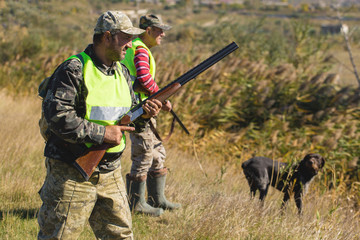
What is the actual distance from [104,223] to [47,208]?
411 millimetres

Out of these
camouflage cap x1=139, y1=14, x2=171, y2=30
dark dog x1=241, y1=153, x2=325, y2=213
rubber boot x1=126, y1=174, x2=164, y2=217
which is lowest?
rubber boot x1=126, y1=174, x2=164, y2=217

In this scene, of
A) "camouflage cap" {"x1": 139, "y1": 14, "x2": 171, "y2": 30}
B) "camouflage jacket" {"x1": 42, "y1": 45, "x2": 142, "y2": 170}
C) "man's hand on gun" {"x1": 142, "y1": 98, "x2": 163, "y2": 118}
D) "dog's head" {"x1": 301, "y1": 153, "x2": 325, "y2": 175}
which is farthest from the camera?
"dog's head" {"x1": 301, "y1": 153, "x2": 325, "y2": 175}

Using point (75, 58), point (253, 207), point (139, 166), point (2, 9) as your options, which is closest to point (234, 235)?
point (253, 207)

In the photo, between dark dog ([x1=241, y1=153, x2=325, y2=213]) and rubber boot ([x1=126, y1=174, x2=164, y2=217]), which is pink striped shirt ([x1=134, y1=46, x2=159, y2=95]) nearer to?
rubber boot ([x1=126, y1=174, x2=164, y2=217])

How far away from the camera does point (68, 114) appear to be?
2346 millimetres

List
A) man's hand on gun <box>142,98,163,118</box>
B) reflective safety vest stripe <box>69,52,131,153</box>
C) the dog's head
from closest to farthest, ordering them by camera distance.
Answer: reflective safety vest stripe <box>69,52,131,153</box> < man's hand on gun <box>142,98,163,118</box> < the dog's head

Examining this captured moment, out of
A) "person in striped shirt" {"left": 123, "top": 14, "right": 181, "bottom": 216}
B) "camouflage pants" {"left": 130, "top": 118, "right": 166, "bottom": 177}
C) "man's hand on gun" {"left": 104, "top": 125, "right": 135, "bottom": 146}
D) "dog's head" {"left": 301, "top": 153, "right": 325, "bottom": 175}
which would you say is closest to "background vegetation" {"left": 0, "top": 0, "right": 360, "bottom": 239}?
"dog's head" {"left": 301, "top": 153, "right": 325, "bottom": 175}

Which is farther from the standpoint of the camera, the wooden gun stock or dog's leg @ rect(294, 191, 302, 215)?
dog's leg @ rect(294, 191, 302, 215)

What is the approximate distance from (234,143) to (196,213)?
3.76m

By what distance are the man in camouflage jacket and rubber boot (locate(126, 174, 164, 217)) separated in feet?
4.82

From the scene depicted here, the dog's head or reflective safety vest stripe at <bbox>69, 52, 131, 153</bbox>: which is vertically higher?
reflective safety vest stripe at <bbox>69, 52, 131, 153</bbox>

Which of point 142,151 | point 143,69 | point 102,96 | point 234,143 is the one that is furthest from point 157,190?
point 234,143

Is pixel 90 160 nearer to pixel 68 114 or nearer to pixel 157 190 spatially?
pixel 68 114

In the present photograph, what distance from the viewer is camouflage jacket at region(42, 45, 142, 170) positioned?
2.34 meters
